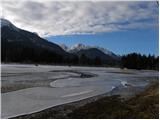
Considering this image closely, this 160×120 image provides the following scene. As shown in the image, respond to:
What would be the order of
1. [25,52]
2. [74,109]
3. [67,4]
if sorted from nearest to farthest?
1. [67,4]
2. [74,109]
3. [25,52]

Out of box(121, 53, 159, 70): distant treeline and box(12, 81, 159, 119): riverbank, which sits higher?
box(121, 53, 159, 70): distant treeline

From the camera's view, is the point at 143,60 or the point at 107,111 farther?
the point at 143,60

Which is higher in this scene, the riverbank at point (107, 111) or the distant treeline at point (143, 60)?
the distant treeline at point (143, 60)

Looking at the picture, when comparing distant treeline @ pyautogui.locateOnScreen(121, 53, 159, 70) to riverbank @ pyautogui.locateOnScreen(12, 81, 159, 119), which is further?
distant treeline @ pyautogui.locateOnScreen(121, 53, 159, 70)

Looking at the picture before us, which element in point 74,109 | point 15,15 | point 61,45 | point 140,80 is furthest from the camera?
point 140,80

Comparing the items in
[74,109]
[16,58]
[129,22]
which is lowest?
[74,109]

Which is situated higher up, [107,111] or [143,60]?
[143,60]

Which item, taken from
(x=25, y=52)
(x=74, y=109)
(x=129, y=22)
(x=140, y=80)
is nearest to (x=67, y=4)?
(x=129, y=22)

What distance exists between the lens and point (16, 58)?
11.3m

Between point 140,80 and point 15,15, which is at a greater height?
point 15,15

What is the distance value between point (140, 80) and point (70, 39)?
964 cm

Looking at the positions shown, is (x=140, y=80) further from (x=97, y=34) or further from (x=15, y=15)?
(x=15, y=15)

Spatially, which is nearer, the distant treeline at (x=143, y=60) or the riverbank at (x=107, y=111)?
the riverbank at (x=107, y=111)

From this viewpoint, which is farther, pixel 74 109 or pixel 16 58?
pixel 16 58
